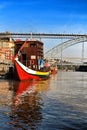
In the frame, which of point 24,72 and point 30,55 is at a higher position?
point 30,55

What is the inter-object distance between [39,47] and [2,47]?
49.3 m

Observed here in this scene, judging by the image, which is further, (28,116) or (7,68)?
(7,68)

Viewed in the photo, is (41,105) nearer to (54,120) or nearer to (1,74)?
(54,120)

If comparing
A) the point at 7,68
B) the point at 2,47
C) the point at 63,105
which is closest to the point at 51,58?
the point at 2,47

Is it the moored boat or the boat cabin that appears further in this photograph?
the boat cabin

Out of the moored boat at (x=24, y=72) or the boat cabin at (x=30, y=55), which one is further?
the boat cabin at (x=30, y=55)

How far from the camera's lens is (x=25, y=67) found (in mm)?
64938

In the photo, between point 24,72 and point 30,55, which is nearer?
point 24,72

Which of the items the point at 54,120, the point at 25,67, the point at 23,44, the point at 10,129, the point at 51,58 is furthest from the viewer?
the point at 51,58

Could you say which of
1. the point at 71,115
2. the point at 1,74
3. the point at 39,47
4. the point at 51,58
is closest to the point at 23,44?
the point at 39,47

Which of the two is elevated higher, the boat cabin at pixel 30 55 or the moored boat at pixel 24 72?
the boat cabin at pixel 30 55

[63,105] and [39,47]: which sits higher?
[39,47]

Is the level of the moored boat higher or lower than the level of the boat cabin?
lower

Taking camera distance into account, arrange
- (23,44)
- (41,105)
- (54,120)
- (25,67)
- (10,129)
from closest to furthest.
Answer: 1. (10,129)
2. (54,120)
3. (41,105)
4. (25,67)
5. (23,44)
